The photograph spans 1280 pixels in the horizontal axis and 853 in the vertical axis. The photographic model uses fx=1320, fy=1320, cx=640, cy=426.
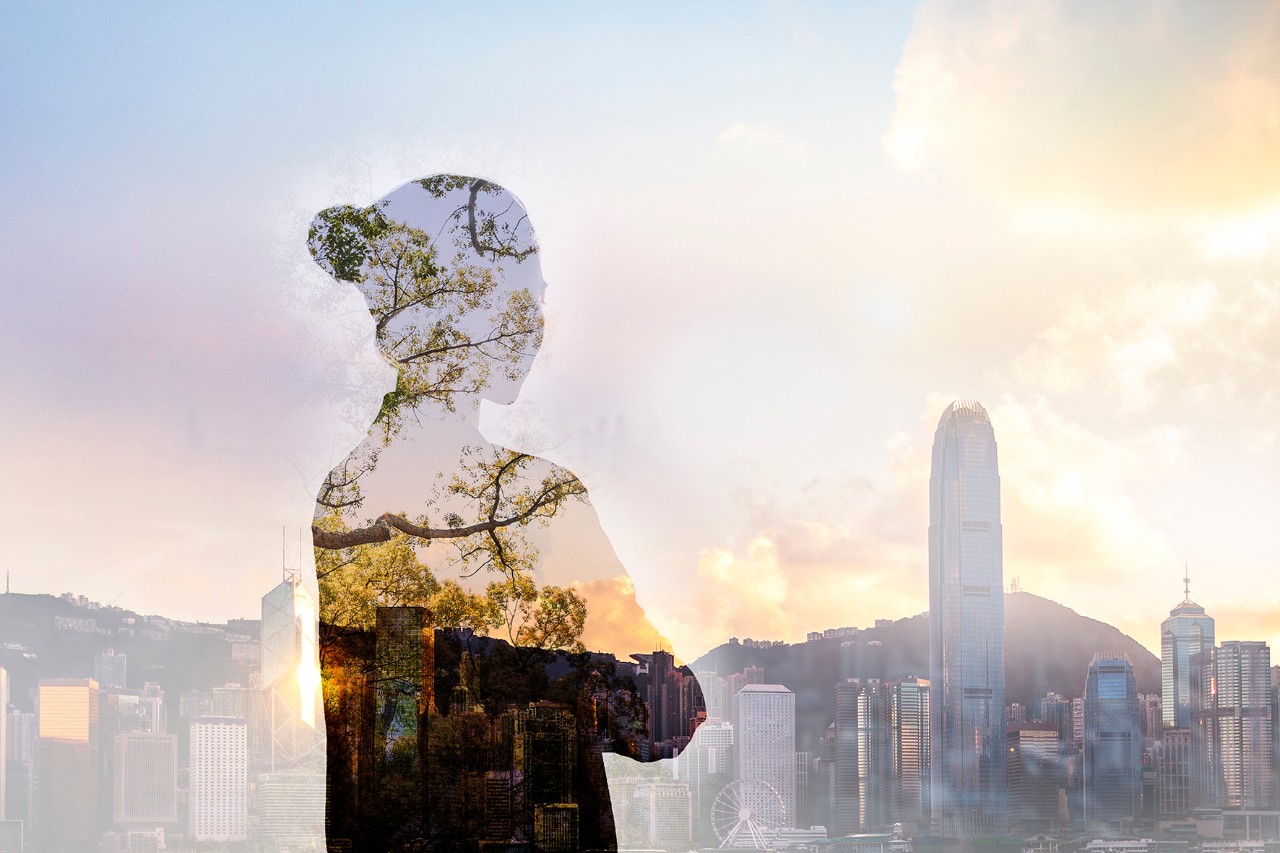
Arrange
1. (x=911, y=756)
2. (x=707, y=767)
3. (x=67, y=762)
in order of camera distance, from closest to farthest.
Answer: (x=707, y=767), (x=67, y=762), (x=911, y=756)

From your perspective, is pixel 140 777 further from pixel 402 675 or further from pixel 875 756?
pixel 875 756

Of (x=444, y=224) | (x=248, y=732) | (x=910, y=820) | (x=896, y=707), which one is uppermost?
(x=444, y=224)

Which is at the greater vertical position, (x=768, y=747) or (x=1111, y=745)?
(x=768, y=747)

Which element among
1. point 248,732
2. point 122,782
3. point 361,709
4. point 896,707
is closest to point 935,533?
point 896,707

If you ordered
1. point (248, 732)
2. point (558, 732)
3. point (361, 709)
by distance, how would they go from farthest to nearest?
1. point (248, 732)
2. point (558, 732)
3. point (361, 709)

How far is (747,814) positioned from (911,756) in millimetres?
9599

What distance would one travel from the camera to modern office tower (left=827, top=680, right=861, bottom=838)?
23.7 meters

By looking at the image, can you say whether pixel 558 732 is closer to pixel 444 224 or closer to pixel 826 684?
pixel 444 224

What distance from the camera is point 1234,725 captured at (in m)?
25.2

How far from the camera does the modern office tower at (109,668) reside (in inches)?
361

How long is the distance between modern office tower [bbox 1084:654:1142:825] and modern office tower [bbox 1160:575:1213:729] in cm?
65

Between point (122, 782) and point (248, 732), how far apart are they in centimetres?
635

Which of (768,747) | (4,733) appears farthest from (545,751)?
(768,747)

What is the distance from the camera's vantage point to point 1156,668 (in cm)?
2761
